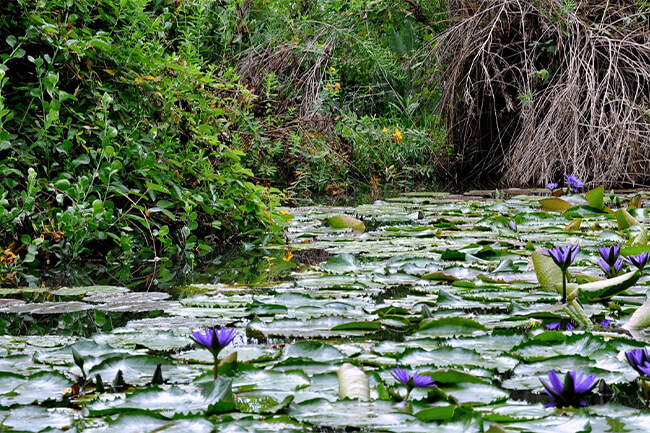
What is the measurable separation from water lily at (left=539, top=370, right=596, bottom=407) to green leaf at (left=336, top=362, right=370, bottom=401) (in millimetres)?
251

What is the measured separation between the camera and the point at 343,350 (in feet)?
4.44

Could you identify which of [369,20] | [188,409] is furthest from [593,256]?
[369,20]

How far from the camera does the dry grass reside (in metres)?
5.50

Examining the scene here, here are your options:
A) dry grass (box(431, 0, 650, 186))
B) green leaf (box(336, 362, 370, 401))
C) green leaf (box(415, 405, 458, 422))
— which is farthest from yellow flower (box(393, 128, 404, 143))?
green leaf (box(415, 405, 458, 422))

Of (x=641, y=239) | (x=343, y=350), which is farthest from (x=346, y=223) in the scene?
(x=343, y=350)

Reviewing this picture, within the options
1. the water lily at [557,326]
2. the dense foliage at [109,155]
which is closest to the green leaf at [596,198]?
the dense foliage at [109,155]

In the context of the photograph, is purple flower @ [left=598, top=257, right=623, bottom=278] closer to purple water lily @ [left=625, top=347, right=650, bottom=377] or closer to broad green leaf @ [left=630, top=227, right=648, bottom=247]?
broad green leaf @ [left=630, top=227, right=648, bottom=247]

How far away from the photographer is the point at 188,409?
1.04 metres

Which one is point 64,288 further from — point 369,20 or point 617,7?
point 369,20

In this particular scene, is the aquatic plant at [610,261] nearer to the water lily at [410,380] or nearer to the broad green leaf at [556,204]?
the water lily at [410,380]

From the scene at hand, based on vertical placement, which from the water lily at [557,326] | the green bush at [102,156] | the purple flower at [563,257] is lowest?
the water lily at [557,326]

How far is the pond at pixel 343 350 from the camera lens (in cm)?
100

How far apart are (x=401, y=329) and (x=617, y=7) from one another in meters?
5.40

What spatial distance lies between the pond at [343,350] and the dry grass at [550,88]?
3.32 metres
